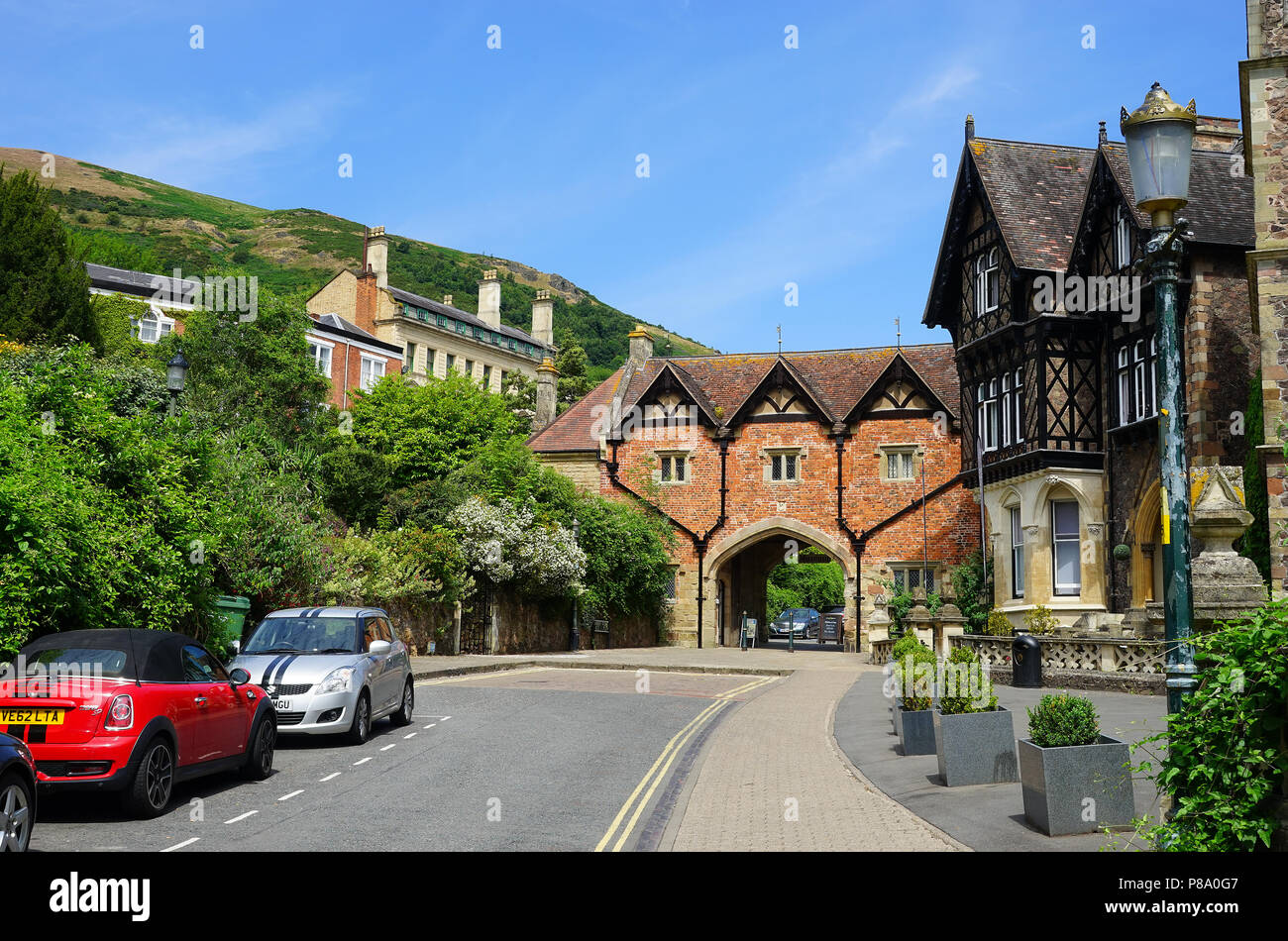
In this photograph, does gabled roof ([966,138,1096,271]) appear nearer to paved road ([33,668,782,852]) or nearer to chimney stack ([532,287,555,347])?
paved road ([33,668,782,852])

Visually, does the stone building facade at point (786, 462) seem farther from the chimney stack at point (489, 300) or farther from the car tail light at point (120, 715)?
the car tail light at point (120, 715)

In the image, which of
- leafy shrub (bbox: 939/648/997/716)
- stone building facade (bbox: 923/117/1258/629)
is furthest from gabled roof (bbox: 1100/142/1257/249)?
leafy shrub (bbox: 939/648/997/716)

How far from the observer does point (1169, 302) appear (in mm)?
7840

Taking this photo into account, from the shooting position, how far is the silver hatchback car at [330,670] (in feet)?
45.1

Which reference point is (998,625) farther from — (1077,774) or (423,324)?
(423,324)

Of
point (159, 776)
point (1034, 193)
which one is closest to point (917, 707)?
point (159, 776)

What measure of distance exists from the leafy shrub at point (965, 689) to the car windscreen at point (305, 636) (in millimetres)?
7536

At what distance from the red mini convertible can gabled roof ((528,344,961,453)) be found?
3723 cm

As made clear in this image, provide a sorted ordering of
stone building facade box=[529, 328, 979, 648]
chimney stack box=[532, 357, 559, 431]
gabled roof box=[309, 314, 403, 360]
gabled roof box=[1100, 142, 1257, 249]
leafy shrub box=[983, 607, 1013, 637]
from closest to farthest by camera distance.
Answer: gabled roof box=[1100, 142, 1257, 249]
leafy shrub box=[983, 607, 1013, 637]
stone building facade box=[529, 328, 979, 648]
chimney stack box=[532, 357, 559, 431]
gabled roof box=[309, 314, 403, 360]

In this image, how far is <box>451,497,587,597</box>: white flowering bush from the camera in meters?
33.5

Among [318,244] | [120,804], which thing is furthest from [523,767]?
[318,244]

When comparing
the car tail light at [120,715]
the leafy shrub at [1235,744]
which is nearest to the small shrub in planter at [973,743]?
the leafy shrub at [1235,744]

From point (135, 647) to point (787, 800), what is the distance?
6.15m
